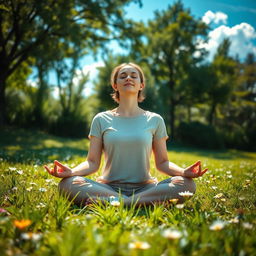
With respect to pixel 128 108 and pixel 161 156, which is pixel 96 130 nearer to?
pixel 128 108

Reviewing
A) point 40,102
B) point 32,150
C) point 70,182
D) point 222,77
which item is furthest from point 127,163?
point 222,77

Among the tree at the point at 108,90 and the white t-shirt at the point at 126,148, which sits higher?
the tree at the point at 108,90

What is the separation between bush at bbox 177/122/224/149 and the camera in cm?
2109

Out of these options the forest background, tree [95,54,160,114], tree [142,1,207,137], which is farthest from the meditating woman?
tree [142,1,207,137]

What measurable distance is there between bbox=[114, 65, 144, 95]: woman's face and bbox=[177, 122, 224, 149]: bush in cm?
1870

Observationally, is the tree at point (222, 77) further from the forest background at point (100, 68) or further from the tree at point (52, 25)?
the tree at point (52, 25)

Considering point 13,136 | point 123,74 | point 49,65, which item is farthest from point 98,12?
point 123,74

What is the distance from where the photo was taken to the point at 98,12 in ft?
44.1

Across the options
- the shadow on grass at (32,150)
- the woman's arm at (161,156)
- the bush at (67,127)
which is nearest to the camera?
the woman's arm at (161,156)

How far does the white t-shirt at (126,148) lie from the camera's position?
3141 mm

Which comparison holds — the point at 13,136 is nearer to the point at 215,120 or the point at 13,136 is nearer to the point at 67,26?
the point at 67,26

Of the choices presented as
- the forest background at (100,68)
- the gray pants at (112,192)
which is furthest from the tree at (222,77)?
the gray pants at (112,192)

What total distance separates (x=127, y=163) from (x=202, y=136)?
62.4 ft

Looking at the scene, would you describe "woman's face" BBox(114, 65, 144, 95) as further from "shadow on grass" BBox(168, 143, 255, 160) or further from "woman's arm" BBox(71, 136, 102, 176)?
"shadow on grass" BBox(168, 143, 255, 160)
